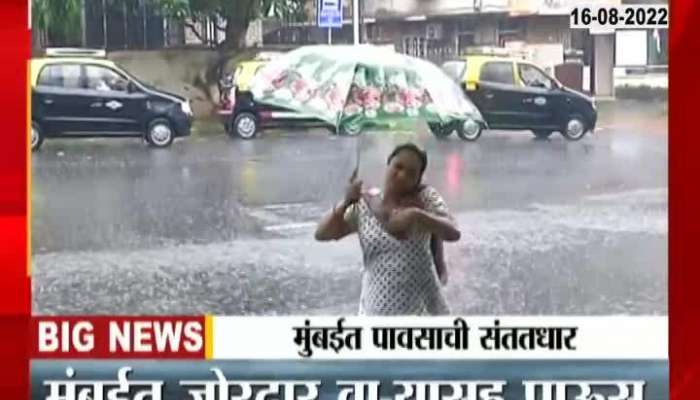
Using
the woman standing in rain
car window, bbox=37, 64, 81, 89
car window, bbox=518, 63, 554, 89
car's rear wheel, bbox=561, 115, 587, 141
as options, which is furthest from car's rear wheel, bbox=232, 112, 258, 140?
car's rear wheel, bbox=561, 115, 587, 141

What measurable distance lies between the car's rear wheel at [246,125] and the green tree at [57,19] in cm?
44

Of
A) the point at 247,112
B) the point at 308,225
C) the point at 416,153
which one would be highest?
the point at 247,112

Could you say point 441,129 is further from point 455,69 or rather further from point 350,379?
point 350,379

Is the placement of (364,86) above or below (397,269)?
above

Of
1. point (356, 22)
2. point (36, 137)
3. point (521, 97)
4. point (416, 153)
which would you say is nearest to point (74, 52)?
point (36, 137)

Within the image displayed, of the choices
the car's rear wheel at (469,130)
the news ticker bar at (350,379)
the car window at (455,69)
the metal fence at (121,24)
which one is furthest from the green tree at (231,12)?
the news ticker bar at (350,379)

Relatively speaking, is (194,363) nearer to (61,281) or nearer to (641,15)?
(61,281)

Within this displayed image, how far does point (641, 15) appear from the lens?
3.11m

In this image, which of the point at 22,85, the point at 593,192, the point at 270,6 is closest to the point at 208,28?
the point at 270,6

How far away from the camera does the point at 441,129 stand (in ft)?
10.4

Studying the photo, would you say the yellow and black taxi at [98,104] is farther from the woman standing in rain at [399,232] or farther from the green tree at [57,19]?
the woman standing in rain at [399,232]

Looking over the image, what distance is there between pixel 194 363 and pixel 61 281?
37 cm

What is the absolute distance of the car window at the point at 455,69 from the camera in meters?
3.14

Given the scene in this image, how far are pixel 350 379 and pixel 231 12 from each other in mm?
939
